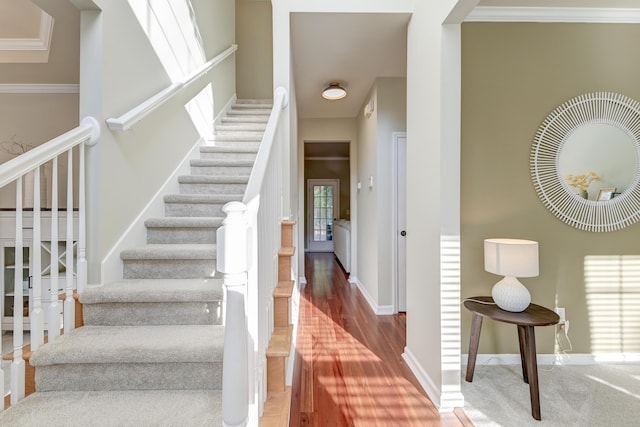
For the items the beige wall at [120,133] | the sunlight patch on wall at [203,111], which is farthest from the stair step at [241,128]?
the beige wall at [120,133]

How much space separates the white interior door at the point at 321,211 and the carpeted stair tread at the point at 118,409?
721 centimetres

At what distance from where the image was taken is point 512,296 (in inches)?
75.1

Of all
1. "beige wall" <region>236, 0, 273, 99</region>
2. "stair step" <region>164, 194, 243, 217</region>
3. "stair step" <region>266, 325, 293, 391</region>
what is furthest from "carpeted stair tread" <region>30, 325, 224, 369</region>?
"beige wall" <region>236, 0, 273, 99</region>

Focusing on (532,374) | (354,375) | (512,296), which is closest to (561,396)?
(532,374)

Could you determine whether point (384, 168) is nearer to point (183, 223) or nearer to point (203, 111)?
point (203, 111)

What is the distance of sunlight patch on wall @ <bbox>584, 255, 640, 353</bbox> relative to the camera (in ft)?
7.68

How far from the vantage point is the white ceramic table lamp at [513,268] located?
1884 millimetres

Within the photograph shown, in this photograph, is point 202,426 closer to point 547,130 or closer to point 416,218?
point 416,218

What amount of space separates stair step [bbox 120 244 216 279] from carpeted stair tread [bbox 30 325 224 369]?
42cm

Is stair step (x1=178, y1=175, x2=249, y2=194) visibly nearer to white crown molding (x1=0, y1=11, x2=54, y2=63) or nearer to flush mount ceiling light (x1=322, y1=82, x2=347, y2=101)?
white crown molding (x1=0, y1=11, x2=54, y2=63)

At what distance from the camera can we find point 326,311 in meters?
3.48

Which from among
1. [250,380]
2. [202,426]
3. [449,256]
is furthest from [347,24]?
[202,426]

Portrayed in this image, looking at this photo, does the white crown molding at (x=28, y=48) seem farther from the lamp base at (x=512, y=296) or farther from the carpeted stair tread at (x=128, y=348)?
the lamp base at (x=512, y=296)

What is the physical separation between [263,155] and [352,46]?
1941mm
